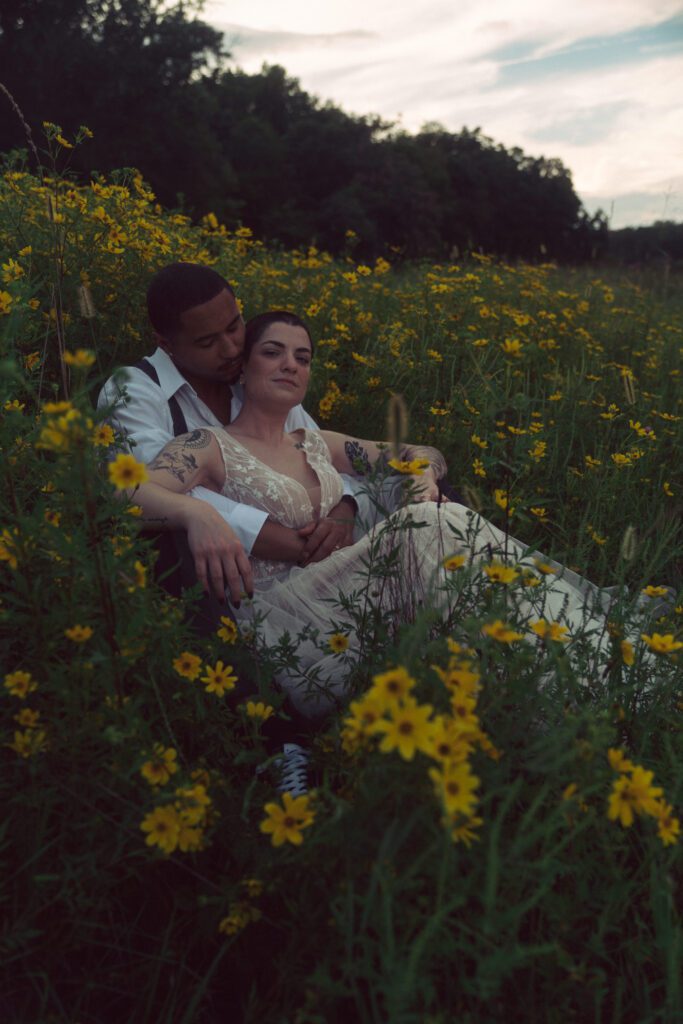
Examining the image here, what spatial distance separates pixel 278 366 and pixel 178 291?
0.51 metres

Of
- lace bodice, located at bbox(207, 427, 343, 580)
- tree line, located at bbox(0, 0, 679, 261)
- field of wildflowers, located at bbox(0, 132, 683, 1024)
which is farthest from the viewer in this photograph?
tree line, located at bbox(0, 0, 679, 261)

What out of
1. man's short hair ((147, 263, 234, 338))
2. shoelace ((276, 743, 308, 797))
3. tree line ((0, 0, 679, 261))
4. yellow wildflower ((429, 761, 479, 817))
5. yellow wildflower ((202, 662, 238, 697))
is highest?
tree line ((0, 0, 679, 261))

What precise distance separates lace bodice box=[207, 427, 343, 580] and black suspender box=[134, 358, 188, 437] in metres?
0.19

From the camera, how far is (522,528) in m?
3.60

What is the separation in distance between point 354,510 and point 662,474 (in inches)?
71.6

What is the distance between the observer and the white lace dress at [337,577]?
6.82 feet

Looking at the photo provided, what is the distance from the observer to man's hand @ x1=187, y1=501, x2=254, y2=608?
7.88 ft

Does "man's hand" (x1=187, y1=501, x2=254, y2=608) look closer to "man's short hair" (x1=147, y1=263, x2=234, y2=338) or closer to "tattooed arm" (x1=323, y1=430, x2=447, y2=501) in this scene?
"tattooed arm" (x1=323, y1=430, x2=447, y2=501)

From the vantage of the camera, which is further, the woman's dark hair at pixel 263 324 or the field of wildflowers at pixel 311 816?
the woman's dark hair at pixel 263 324

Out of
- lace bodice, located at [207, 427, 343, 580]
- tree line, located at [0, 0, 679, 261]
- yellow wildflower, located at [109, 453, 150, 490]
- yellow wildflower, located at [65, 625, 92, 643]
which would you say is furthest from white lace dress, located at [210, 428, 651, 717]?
tree line, located at [0, 0, 679, 261]

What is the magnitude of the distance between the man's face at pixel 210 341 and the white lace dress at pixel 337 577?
1.19 feet

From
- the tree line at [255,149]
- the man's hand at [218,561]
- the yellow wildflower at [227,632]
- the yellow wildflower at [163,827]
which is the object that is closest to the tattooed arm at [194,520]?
the man's hand at [218,561]

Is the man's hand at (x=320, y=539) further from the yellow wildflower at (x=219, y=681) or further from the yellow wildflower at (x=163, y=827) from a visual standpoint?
the yellow wildflower at (x=163, y=827)

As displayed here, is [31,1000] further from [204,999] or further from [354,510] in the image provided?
[354,510]
